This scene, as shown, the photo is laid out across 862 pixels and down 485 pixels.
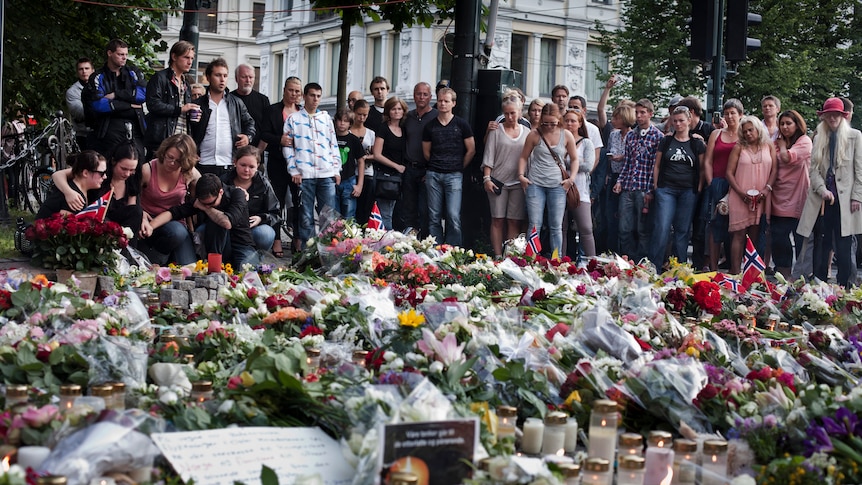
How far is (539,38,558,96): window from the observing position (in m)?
43.5

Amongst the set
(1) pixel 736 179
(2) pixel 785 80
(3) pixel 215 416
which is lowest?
(3) pixel 215 416

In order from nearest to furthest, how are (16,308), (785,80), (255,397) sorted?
(255,397) → (16,308) → (785,80)

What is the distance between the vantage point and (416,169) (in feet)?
38.1

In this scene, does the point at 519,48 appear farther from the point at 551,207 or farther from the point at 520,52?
the point at 551,207

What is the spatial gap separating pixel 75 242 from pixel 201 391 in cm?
341

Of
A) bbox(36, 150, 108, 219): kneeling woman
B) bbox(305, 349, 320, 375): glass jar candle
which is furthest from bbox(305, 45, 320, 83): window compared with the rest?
bbox(305, 349, 320, 375): glass jar candle

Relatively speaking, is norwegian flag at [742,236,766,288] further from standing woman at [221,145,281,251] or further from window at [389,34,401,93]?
window at [389,34,401,93]

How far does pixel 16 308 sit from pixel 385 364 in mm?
1870

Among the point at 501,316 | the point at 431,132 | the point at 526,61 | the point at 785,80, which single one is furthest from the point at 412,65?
the point at 501,316

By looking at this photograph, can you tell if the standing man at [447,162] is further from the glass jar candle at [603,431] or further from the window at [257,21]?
the window at [257,21]

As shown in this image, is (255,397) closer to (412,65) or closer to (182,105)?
(182,105)

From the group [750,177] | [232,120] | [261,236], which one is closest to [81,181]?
[261,236]

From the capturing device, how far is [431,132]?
11.3 metres

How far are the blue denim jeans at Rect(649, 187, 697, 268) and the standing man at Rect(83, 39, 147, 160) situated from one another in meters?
4.70
